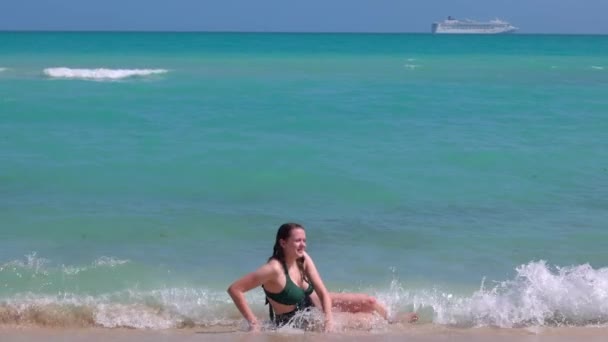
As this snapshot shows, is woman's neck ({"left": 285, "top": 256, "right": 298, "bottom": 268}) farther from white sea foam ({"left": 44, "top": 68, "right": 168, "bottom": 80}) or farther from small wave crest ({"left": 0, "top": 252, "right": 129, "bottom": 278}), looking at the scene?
white sea foam ({"left": 44, "top": 68, "right": 168, "bottom": 80})

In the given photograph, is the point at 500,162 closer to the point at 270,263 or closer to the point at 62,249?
the point at 62,249

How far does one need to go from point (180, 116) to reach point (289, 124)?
2651 millimetres

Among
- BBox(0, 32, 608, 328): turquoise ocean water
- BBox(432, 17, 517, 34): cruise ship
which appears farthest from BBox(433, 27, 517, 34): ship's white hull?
BBox(0, 32, 608, 328): turquoise ocean water

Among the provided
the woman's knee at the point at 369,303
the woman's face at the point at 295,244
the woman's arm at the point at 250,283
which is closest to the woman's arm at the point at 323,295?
the woman's face at the point at 295,244

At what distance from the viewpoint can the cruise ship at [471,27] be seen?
129625mm

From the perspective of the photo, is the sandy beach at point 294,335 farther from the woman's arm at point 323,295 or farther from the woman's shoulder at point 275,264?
the woman's shoulder at point 275,264

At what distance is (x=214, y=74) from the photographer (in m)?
32.9

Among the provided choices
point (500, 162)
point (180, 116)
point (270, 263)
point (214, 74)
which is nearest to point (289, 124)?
point (180, 116)

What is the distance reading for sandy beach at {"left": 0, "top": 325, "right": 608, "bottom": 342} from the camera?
5.41 m

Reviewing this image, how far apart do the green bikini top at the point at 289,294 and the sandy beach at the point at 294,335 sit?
206 mm

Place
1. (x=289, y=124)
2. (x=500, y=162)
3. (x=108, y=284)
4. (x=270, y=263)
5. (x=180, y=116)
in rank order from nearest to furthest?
(x=270, y=263)
(x=108, y=284)
(x=500, y=162)
(x=289, y=124)
(x=180, y=116)

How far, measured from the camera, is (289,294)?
543cm

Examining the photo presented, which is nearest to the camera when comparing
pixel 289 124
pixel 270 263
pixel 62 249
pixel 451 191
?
pixel 270 263

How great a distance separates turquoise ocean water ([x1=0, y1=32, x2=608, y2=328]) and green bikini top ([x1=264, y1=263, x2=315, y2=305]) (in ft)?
2.45
